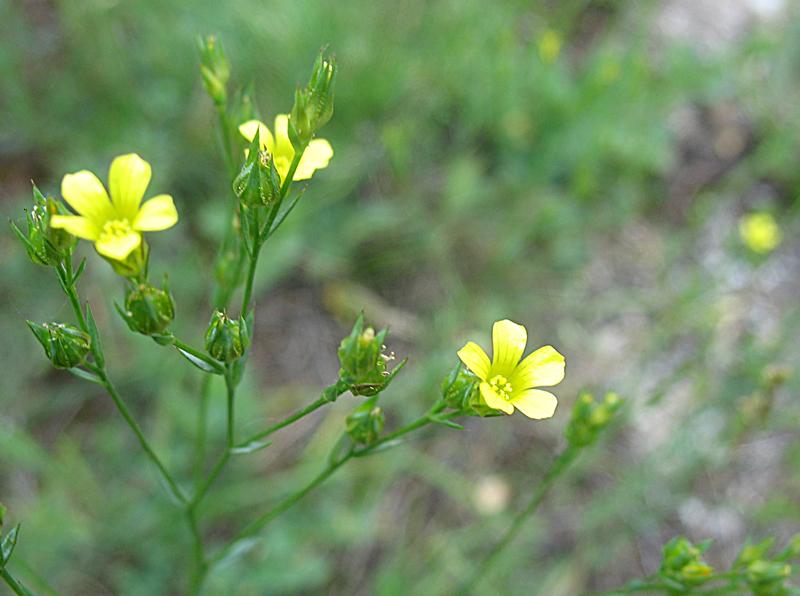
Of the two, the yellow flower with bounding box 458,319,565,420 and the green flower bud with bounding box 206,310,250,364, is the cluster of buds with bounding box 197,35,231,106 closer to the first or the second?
the green flower bud with bounding box 206,310,250,364

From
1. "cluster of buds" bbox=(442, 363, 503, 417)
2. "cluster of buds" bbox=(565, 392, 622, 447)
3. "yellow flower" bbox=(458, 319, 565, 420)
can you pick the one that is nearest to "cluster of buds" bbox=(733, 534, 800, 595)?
"cluster of buds" bbox=(565, 392, 622, 447)

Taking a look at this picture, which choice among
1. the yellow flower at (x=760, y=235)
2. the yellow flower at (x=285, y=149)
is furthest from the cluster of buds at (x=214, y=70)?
the yellow flower at (x=760, y=235)

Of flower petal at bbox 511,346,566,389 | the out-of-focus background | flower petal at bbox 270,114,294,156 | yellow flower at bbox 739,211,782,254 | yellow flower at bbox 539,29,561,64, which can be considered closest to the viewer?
flower petal at bbox 511,346,566,389

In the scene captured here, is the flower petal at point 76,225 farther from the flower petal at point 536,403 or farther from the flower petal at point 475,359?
the flower petal at point 536,403

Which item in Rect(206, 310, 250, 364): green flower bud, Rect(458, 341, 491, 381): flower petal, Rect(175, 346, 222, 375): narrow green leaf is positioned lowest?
Rect(175, 346, 222, 375): narrow green leaf

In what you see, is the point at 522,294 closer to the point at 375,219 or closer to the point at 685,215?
the point at 375,219

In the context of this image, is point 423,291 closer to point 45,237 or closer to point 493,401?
point 493,401
